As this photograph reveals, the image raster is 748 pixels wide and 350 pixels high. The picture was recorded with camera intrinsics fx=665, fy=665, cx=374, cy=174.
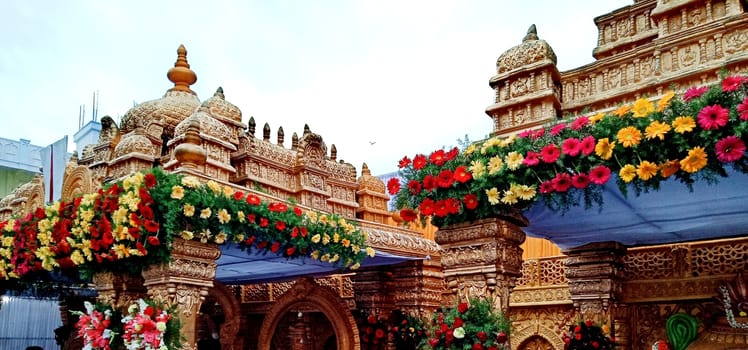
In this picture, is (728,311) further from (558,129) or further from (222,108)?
(222,108)

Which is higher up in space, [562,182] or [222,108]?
[222,108]

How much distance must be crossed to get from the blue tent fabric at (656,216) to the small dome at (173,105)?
5.47 metres

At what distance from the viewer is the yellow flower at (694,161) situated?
352 centimetres

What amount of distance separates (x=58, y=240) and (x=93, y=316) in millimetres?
832

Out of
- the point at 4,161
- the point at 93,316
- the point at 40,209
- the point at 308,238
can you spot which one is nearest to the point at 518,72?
the point at 308,238

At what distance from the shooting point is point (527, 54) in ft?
19.3

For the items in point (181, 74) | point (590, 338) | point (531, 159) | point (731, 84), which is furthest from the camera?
point (181, 74)

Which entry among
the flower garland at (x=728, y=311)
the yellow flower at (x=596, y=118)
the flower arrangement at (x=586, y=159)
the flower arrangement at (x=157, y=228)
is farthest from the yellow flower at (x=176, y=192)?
the flower garland at (x=728, y=311)

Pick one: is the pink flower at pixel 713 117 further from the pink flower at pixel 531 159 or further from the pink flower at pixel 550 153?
the pink flower at pixel 531 159

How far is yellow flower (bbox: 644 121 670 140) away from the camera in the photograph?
11.8ft

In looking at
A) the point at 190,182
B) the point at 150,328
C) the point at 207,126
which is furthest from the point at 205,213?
the point at 207,126

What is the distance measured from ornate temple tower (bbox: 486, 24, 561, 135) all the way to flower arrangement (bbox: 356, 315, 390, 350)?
3.49 meters

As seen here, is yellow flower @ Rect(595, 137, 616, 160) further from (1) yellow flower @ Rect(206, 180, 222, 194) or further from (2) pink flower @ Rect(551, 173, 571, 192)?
(1) yellow flower @ Rect(206, 180, 222, 194)

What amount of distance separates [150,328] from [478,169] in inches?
117
